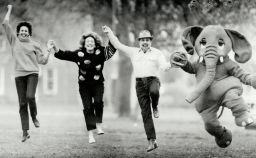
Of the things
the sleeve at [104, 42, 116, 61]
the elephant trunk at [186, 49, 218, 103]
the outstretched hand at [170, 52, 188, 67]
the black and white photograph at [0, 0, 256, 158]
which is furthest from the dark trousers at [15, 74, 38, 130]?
the elephant trunk at [186, 49, 218, 103]

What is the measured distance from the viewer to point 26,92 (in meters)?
8.87

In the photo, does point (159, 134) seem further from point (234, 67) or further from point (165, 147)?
point (234, 67)

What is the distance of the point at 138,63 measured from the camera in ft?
27.9

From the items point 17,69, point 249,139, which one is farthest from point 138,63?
point 249,139

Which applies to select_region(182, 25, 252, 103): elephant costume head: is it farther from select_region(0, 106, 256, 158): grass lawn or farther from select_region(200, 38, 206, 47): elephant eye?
select_region(0, 106, 256, 158): grass lawn

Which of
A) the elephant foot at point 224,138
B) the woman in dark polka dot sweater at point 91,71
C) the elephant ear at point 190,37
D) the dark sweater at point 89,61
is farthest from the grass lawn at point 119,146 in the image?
the elephant ear at point 190,37

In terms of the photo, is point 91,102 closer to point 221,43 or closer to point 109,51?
point 109,51

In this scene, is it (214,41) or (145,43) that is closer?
(214,41)

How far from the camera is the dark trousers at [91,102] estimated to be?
8.76 meters

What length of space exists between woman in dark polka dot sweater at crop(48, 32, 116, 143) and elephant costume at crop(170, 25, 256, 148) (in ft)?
4.44

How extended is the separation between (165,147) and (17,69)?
3.22m

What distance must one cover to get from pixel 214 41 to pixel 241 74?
2.03ft

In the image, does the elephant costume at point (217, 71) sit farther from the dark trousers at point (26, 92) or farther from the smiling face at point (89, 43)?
the dark trousers at point (26, 92)

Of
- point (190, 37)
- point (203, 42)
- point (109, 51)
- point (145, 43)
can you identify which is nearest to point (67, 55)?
point (109, 51)
